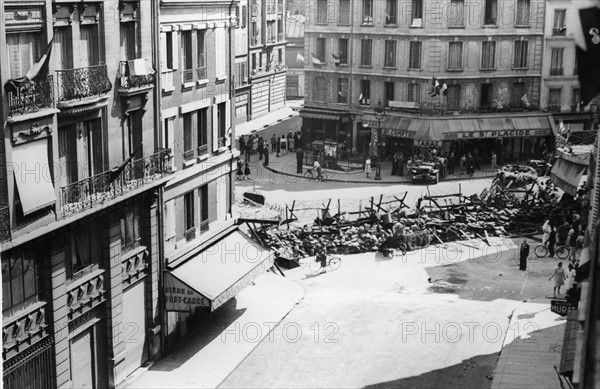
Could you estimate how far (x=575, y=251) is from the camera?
4728 centimetres

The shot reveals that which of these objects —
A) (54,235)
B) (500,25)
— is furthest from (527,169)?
(54,235)

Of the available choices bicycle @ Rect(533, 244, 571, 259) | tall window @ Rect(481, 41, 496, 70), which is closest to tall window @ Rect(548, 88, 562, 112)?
tall window @ Rect(481, 41, 496, 70)

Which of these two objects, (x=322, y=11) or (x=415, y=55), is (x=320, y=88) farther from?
(x=415, y=55)

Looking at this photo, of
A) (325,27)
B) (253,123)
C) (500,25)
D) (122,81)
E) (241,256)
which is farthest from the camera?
(253,123)

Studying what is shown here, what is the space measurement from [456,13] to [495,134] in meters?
11.8

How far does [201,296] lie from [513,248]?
2602cm

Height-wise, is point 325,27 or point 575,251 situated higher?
point 325,27

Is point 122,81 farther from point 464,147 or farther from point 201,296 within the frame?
point 464,147

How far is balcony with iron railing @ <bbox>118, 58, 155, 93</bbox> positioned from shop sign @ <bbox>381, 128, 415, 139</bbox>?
159ft

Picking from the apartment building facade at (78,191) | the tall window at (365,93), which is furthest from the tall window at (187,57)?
the tall window at (365,93)

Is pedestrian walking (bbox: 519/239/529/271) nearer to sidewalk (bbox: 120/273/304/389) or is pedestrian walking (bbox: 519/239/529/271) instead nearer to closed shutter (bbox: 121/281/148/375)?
sidewalk (bbox: 120/273/304/389)

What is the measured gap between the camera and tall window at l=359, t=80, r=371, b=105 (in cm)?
8888

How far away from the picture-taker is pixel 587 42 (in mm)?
11688

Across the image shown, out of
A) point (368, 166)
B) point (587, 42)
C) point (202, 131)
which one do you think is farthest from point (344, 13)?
point (587, 42)
